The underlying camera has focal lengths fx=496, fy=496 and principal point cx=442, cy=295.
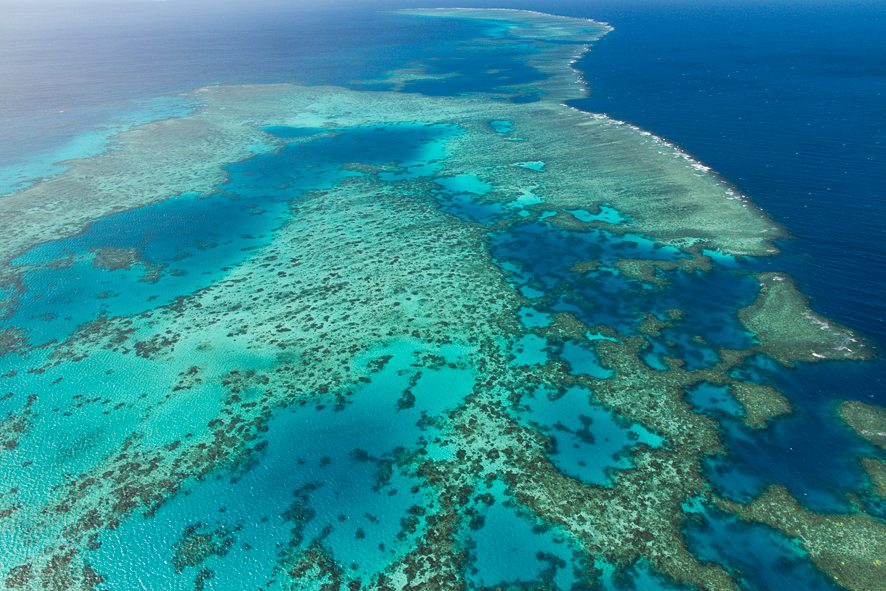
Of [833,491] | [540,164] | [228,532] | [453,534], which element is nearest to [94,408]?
[228,532]

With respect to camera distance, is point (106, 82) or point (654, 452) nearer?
point (654, 452)

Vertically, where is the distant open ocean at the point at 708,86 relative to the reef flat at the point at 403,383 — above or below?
above

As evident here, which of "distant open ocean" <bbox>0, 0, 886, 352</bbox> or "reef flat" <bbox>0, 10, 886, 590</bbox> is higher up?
"distant open ocean" <bbox>0, 0, 886, 352</bbox>

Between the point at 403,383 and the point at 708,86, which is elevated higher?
the point at 708,86

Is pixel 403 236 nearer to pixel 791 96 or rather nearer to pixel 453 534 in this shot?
pixel 453 534

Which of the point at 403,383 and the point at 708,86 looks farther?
the point at 708,86

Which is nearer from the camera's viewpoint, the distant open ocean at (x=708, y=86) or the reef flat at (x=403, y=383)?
the reef flat at (x=403, y=383)

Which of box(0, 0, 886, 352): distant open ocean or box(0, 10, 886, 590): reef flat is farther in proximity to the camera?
box(0, 0, 886, 352): distant open ocean

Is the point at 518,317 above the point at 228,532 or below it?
above
